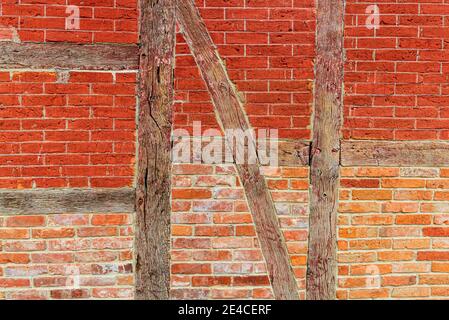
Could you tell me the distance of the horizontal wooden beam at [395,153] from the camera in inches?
107

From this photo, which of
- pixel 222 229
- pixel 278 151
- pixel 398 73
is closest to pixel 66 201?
pixel 222 229

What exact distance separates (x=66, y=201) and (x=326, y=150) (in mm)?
1720

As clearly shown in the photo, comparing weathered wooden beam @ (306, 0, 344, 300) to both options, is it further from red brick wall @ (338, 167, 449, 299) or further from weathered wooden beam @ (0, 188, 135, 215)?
weathered wooden beam @ (0, 188, 135, 215)

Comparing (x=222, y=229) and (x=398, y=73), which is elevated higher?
(x=398, y=73)

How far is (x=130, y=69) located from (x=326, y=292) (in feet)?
6.43

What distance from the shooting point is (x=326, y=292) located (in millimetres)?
2756

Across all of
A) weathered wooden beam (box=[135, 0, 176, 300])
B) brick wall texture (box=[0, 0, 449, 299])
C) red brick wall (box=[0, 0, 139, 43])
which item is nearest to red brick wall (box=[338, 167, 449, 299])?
brick wall texture (box=[0, 0, 449, 299])

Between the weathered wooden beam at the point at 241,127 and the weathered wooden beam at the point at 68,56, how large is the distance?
0.40 metres

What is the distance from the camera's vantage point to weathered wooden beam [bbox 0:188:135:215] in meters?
2.61

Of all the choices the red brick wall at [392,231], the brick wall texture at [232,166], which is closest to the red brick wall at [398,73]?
the brick wall texture at [232,166]

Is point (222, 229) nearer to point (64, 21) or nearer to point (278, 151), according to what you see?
point (278, 151)

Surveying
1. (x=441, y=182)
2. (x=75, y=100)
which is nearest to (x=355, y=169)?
(x=441, y=182)

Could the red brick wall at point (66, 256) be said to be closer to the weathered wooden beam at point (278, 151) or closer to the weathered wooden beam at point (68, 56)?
the weathered wooden beam at point (278, 151)

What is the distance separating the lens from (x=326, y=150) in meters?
2.70
